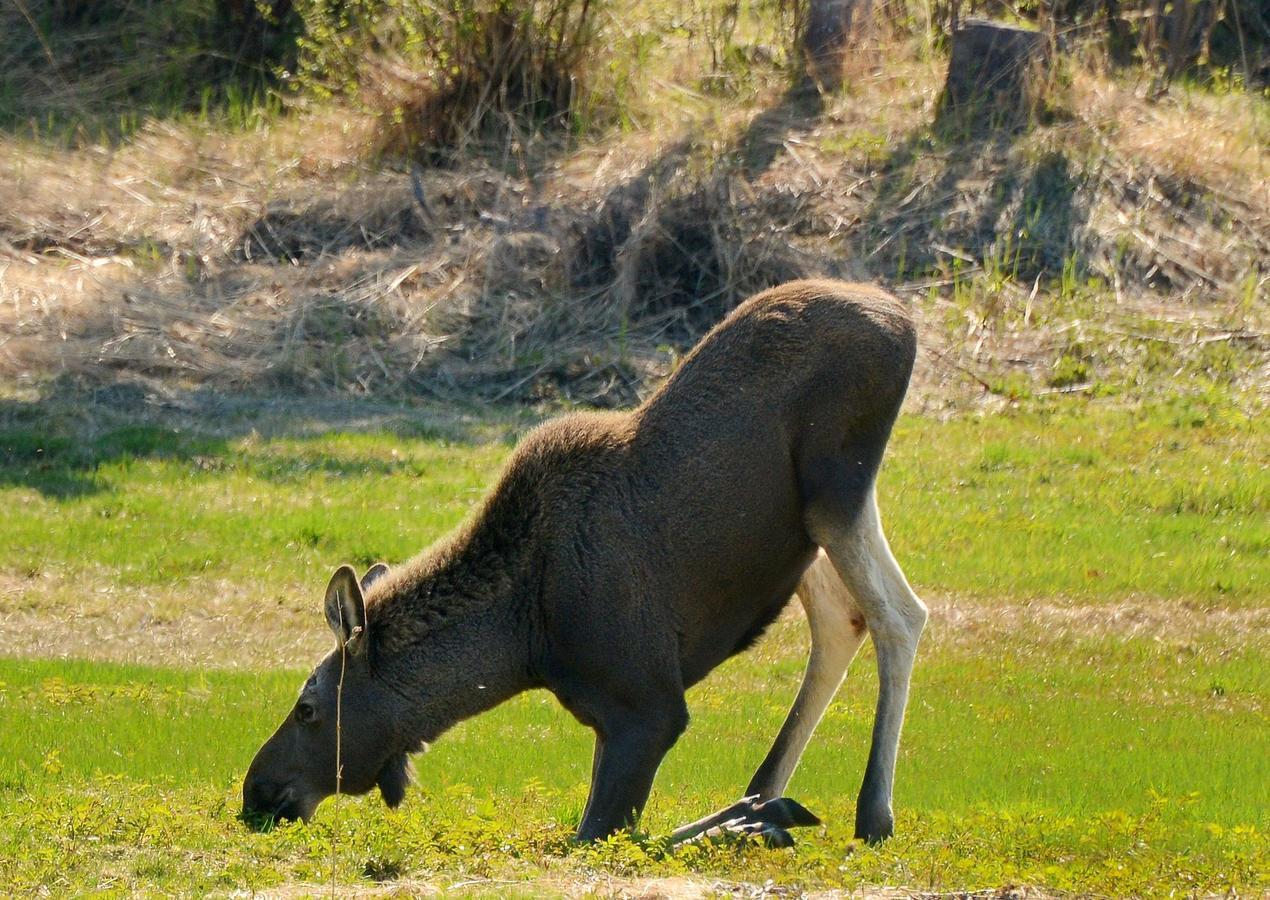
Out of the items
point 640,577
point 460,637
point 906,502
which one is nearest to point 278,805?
point 460,637

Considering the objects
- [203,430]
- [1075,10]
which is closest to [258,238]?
[203,430]

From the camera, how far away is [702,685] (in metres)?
12.7

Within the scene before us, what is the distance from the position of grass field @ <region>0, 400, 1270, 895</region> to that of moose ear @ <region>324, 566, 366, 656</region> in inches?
32.1

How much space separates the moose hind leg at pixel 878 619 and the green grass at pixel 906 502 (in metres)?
6.02

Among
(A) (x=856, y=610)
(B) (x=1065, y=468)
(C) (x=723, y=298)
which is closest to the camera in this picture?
(A) (x=856, y=610)

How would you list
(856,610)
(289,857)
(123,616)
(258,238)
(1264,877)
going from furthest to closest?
(258,238) < (123,616) < (856,610) < (289,857) < (1264,877)

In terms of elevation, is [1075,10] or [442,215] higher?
[1075,10]

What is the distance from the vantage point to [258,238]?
22734mm

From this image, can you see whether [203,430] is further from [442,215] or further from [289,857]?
[289,857]

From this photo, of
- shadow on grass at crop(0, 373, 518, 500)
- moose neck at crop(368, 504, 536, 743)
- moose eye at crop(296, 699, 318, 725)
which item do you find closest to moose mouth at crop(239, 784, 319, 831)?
moose eye at crop(296, 699, 318, 725)

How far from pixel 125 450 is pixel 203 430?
964mm

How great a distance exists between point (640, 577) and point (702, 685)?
4622 millimetres

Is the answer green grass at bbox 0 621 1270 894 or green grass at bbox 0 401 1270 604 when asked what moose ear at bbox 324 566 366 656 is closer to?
green grass at bbox 0 621 1270 894

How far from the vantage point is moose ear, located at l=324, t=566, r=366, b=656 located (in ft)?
26.7
